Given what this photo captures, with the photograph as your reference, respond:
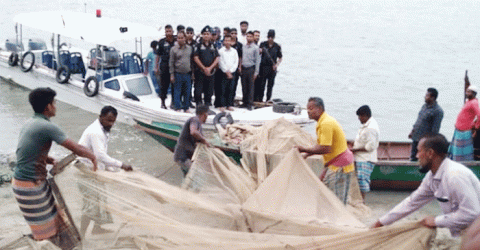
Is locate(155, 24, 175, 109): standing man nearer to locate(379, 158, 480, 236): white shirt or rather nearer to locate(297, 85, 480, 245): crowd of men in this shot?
locate(297, 85, 480, 245): crowd of men

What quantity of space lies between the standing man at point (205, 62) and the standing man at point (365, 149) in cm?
480

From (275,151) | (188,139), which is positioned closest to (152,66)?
(188,139)

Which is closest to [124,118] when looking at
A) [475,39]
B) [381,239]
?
[381,239]

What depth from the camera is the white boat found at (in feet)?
42.9

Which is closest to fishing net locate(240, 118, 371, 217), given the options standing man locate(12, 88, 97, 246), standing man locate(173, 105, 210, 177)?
standing man locate(173, 105, 210, 177)

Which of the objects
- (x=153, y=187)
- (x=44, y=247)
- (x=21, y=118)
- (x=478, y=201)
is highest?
(x=478, y=201)

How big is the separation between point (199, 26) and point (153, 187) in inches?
1115

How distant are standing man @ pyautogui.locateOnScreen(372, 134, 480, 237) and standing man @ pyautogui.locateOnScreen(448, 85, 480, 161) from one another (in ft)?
17.7

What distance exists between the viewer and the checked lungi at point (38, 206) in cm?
577

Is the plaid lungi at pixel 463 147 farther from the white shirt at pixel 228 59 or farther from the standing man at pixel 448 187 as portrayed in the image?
the standing man at pixel 448 187

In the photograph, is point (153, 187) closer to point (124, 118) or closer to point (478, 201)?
point (478, 201)

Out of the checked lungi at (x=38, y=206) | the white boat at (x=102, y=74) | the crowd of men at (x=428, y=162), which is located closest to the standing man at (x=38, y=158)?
the checked lungi at (x=38, y=206)

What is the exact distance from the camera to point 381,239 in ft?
16.0

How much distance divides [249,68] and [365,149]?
5420 mm
